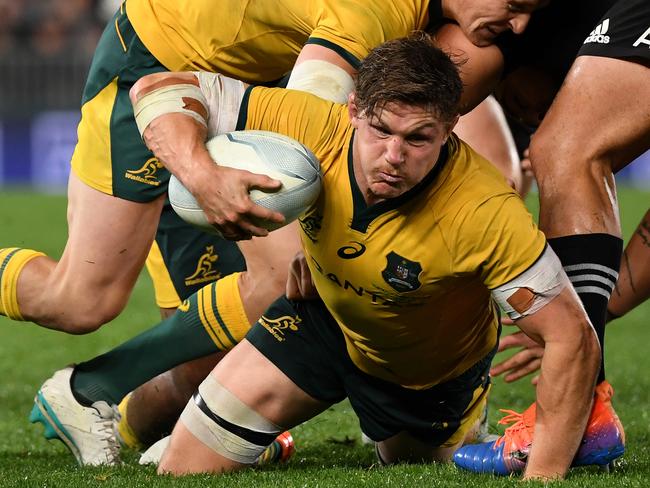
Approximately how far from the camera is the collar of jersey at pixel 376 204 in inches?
133

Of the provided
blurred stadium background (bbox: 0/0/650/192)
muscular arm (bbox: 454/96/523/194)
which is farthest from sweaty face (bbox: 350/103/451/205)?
blurred stadium background (bbox: 0/0/650/192)

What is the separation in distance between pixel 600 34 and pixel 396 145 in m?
1.00

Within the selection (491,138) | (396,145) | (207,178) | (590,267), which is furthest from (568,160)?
(491,138)

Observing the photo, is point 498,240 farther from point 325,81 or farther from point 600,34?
point 600,34

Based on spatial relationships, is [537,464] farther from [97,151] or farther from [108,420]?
[97,151]

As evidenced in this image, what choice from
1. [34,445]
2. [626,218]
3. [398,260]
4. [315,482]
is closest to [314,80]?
[398,260]

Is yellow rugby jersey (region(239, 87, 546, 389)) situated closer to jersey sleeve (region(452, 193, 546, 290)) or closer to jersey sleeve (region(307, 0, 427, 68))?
jersey sleeve (region(452, 193, 546, 290))

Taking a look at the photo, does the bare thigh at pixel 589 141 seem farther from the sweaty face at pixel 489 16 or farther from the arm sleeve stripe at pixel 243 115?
the arm sleeve stripe at pixel 243 115

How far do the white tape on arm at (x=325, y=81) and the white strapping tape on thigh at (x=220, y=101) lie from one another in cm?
27

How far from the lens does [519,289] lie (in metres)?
3.28

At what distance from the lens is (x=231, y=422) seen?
12.9 ft

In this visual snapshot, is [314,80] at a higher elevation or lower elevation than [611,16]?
lower

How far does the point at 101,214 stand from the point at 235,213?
1350 millimetres

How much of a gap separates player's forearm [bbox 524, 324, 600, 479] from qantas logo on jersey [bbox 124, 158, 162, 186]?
64.0 inches
